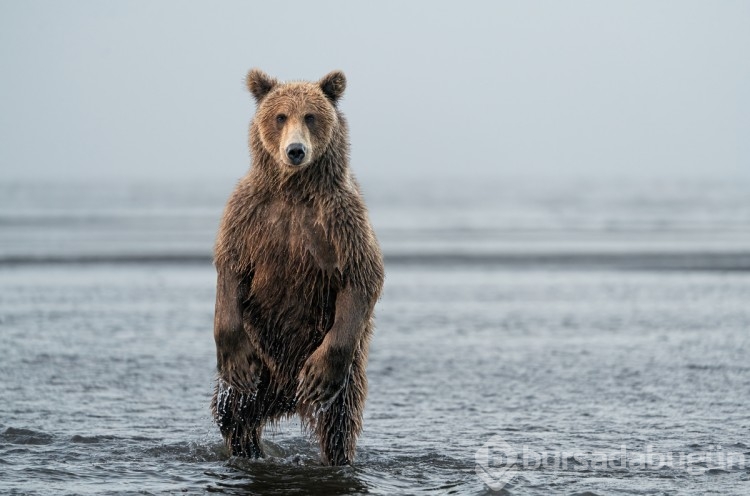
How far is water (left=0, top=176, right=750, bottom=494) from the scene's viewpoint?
20.4 ft

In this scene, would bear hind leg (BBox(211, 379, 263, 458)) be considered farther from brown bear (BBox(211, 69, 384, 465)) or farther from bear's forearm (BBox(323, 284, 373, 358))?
bear's forearm (BBox(323, 284, 373, 358))

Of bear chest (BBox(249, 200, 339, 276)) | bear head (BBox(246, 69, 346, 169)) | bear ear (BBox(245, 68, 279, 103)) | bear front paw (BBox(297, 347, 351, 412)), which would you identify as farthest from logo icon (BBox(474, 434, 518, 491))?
bear ear (BBox(245, 68, 279, 103))

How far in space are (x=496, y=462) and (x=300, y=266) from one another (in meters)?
1.71

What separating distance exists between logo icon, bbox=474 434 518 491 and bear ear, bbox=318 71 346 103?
A: 90.7 inches

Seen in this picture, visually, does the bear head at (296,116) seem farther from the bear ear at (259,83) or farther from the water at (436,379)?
the water at (436,379)

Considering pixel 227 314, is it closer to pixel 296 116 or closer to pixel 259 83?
pixel 296 116

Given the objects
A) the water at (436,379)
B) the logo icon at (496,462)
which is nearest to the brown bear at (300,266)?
the water at (436,379)

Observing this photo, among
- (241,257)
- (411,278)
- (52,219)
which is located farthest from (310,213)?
(52,219)

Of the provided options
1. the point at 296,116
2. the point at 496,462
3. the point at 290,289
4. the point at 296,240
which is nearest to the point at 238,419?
the point at 290,289

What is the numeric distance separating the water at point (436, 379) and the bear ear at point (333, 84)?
215cm

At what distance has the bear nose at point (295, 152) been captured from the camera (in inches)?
223

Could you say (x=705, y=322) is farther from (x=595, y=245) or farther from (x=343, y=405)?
(x=595, y=245)

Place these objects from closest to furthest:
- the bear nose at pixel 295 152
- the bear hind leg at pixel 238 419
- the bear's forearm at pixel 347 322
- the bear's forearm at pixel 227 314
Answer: the bear nose at pixel 295 152 < the bear's forearm at pixel 347 322 < the bear's forearm at pixel 227 314 < the bear hind leg at pixel 238 419

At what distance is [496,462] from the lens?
21.4ft
